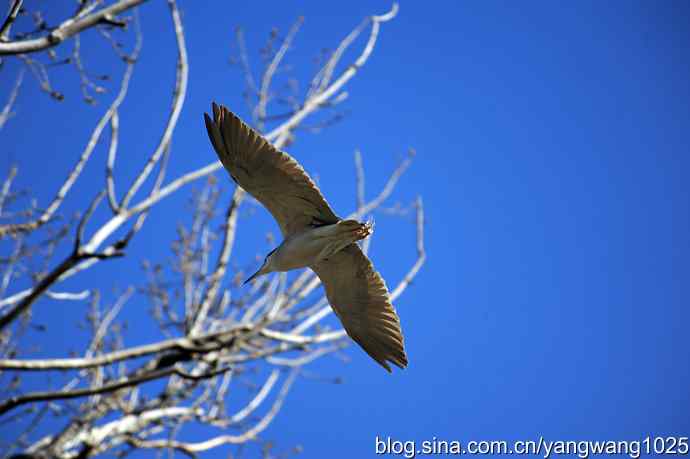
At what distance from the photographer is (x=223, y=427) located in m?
9.13

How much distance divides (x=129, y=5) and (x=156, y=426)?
535cm

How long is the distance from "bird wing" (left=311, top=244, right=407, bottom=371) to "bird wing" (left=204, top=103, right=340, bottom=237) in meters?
0.41

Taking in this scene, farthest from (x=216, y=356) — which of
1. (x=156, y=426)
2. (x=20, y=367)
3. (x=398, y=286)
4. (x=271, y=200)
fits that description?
(x=271, y=200)

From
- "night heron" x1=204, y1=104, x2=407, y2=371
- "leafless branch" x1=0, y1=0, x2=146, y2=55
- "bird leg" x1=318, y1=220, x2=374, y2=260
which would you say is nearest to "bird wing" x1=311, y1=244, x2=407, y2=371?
"night heron" x1=204, y1=104, x2=407, y2=371

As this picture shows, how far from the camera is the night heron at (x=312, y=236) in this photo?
4.90 meters

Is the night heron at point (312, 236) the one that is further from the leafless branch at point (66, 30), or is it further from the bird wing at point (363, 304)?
the leafless branch at point (66, 30)

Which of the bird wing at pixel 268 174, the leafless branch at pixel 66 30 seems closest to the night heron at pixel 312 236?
the bird wing at pixel 268 174

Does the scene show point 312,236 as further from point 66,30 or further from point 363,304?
point 66,30

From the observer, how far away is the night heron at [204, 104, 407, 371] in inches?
193

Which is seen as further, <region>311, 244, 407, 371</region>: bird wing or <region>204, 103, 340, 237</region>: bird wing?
<region>311, 244, 407, 371</region>: bird wing

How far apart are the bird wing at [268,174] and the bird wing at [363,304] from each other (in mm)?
408

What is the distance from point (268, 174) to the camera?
5.04 meters

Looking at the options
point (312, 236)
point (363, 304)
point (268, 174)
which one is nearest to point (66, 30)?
point (268, 174)

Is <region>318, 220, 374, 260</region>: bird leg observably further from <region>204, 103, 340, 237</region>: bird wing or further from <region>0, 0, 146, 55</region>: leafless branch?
<region>0, 0, 146, 55</region>: leafless branch
